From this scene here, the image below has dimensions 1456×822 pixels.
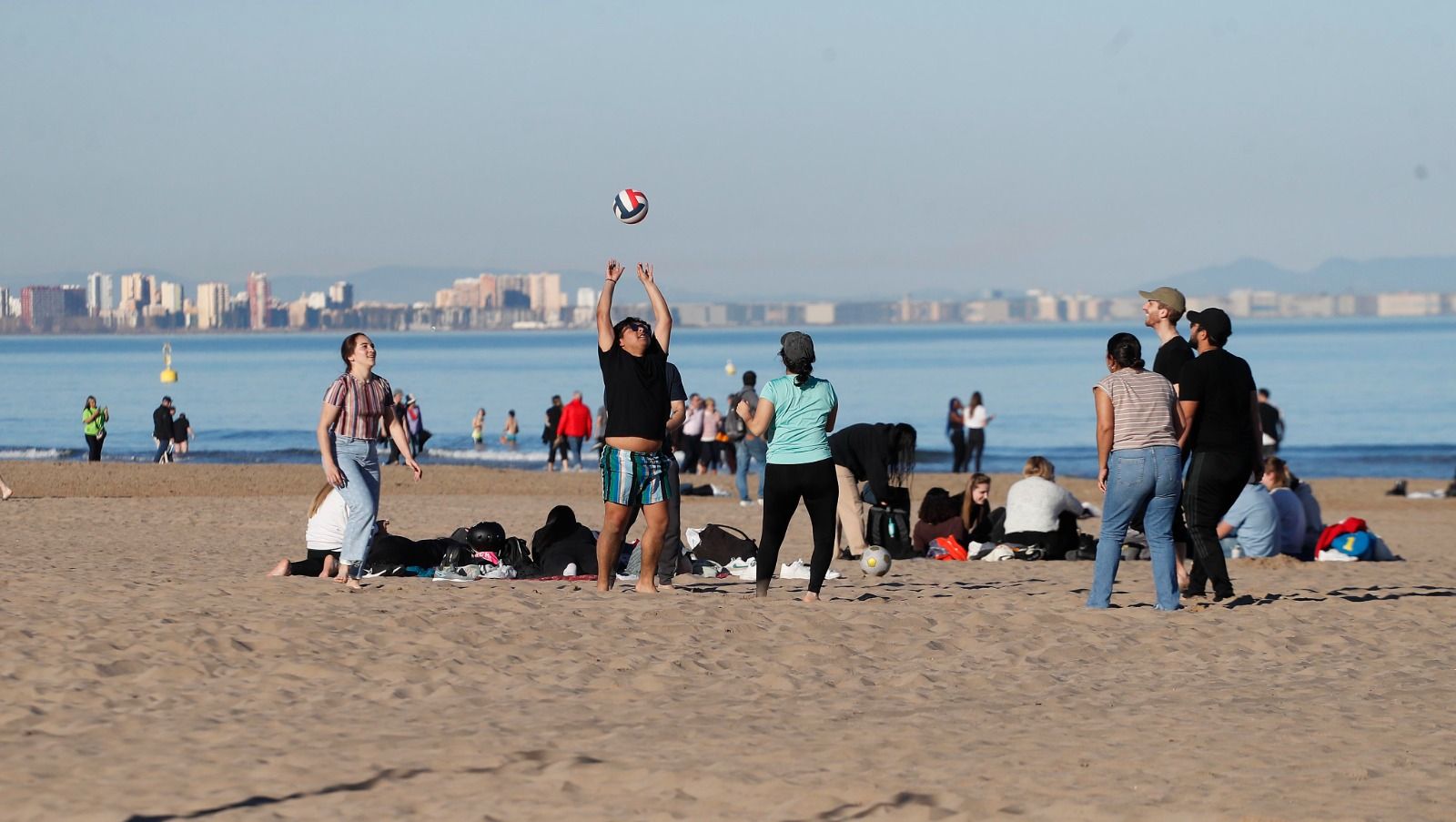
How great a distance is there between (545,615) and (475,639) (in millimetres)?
768

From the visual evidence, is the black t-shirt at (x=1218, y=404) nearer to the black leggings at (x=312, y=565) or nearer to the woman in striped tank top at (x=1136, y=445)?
the woman in striped tank top at (x=1136, y=445)

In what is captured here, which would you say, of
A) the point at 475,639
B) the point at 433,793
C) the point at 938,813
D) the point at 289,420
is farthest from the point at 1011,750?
the point at 289,420

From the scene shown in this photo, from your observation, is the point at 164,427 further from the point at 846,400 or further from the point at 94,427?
the point at 846,400

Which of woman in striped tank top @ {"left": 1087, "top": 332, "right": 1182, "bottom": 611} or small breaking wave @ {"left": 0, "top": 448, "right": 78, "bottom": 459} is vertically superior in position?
woman in striped tank top @ {"left": 1087, "top": 332, "right": 1182, "bottom": 611}

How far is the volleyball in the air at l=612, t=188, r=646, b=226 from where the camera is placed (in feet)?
37.3

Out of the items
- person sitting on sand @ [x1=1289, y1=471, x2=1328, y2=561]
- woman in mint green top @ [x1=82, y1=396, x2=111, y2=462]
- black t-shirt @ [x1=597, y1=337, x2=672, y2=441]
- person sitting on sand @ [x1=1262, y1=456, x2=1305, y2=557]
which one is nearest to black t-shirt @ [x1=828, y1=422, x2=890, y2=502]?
person sitting on sand @ [x1=1262, y1=456, x2=1305, y2=557]

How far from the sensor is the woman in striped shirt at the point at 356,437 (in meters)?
9.30

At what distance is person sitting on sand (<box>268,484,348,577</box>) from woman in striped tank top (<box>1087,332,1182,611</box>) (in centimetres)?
466

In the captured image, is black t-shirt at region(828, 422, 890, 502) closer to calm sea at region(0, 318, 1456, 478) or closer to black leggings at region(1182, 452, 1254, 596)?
black leggings at region(1182, 452, 1254, 596)

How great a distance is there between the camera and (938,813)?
5086 millimetres

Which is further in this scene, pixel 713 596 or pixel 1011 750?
pixel 713 596

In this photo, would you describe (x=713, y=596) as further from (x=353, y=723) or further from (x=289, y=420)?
(x=289, y=420)

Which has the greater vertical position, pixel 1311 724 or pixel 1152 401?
pixel 1152 401

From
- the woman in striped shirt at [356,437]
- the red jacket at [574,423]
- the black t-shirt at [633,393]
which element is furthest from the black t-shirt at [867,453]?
the red jacket at [574,423]
